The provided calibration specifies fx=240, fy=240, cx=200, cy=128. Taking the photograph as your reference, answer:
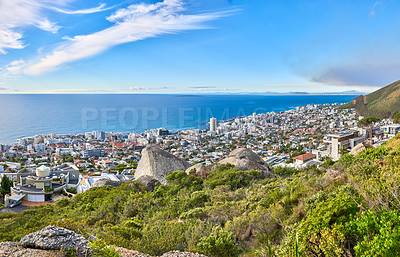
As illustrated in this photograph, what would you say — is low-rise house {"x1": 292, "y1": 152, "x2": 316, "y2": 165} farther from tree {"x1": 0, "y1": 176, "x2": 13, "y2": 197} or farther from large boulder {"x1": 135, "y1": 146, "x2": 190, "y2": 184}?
tree {"x1": 0, "y1": 176, "x2": 13, "y2": 197}

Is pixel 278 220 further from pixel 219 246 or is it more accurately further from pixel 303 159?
pixel 303 159

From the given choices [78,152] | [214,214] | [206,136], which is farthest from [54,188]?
[206,136]

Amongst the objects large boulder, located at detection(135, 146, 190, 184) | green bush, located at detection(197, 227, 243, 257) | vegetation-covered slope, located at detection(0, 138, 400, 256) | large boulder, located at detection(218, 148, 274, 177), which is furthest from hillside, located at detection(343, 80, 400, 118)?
green bush, located at detection(197, 227, 243, 257)

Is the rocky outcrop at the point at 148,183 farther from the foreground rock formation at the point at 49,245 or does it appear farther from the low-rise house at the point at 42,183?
the low-rise house at the point at 42,183

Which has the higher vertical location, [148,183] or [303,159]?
[148,183]

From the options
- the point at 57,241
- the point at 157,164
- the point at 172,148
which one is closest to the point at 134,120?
the point at 172,148

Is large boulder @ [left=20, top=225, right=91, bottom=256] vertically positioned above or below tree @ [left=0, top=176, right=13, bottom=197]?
above

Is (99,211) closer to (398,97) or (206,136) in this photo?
(206,136)
